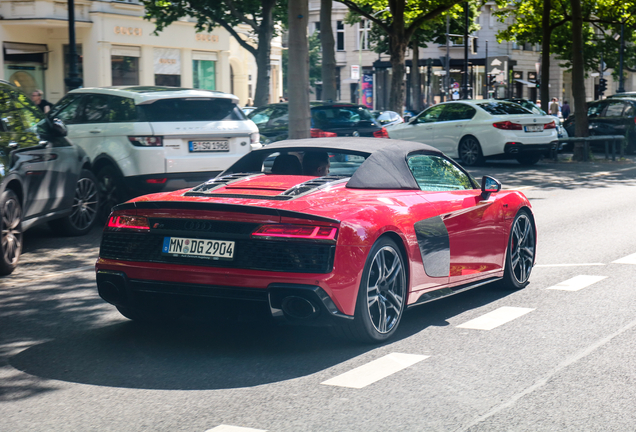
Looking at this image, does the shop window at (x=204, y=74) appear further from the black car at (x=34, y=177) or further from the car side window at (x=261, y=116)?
the black car at (x=34, y=177)

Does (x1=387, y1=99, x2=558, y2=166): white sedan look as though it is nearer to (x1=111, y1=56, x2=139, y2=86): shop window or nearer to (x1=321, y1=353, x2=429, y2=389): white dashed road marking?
A: (x1=321, y1=353, x2=429, y2=389): white dashed road marking

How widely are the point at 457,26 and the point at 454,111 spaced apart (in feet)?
134

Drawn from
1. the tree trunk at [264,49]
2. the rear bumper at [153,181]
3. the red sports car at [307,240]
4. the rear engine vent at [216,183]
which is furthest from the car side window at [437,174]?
the tree trunk at [264,49]

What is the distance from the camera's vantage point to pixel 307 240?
5102mm

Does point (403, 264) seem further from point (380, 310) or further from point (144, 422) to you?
point (144, 422)

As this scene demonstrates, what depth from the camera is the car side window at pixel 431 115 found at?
886 inches

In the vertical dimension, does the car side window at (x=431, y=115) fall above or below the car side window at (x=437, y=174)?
above

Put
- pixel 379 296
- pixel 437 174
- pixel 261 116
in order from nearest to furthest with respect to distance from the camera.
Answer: pixel 379 296, pixel 437 174, pixel 261 116

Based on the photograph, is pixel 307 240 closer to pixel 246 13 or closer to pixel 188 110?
pixel 188 110

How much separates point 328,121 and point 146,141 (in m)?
8.48

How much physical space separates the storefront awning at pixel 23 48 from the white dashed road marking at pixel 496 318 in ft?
93.4

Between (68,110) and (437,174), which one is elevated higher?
(68,110)

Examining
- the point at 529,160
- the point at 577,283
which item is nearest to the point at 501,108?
the point at 529,160

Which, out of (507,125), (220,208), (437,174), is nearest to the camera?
(220,208)
